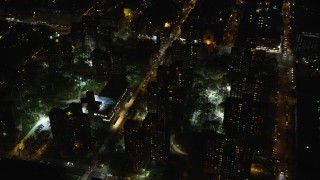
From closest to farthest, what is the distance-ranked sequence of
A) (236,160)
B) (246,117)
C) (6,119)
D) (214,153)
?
(236,160)
(214,153)
(246,117)
(6,119)

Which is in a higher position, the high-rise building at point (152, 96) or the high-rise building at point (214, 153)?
the high-rise building at point (152, 96)

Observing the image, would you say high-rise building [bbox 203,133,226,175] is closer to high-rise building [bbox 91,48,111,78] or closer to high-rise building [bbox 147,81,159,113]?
high-rise building [bbox 147,81,159,113]

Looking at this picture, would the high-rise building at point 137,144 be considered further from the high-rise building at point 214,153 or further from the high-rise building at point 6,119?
the high-rise building at point 6,119

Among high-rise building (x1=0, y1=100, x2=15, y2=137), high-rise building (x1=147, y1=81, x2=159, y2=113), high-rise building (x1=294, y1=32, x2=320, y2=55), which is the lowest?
high-rise building (x1=0, y1=100, x2=15, y2=137)

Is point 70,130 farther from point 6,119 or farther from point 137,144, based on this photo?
point 6,119

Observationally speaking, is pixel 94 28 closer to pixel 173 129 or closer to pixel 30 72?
pixel 30 72

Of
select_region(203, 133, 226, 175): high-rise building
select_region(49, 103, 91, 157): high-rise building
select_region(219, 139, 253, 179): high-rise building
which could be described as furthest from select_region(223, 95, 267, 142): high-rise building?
select_region(49, 103, 91, 157): high-rise building

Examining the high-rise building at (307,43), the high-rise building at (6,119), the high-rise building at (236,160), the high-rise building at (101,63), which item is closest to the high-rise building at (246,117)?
the high-rise building at (236,160)

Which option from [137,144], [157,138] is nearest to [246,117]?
[157,138]

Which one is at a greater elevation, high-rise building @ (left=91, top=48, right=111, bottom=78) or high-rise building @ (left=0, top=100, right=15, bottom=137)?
high-rise building @ (left=91, top=48, right=111, bottom=78)

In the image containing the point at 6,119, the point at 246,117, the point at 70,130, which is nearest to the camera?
the point at 70,130

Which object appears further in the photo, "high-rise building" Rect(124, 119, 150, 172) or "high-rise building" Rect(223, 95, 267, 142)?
"high-rise building" Rect(223, 95, 267, 142)
